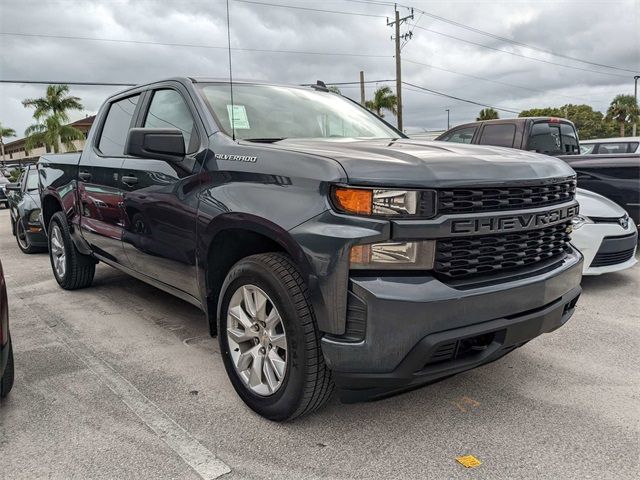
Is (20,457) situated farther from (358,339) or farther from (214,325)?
(358,339)

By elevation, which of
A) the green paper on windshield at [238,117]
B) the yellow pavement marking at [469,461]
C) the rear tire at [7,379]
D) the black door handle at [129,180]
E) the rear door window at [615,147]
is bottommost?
the yellow pavement marking at [469,461]

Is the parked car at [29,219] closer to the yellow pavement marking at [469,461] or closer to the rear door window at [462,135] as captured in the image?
the rear door window at [462,135]

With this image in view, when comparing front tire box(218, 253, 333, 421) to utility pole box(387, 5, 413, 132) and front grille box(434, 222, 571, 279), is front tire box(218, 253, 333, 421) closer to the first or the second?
front grille box(434, 222, 571, 279)

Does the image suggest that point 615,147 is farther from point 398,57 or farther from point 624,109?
point 624,109

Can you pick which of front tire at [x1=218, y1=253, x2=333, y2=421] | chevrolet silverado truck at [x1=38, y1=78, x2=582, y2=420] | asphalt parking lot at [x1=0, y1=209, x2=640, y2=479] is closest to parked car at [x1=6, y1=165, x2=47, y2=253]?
asphalt parking lot at [x1=0, y1=209, x2=640, y2=479]

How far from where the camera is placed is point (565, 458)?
2377 millimetres

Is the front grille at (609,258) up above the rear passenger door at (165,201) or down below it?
below

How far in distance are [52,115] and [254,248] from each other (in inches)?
1534

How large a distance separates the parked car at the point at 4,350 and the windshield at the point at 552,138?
6.94m

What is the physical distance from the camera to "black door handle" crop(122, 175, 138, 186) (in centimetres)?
375

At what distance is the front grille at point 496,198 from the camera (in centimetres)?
228

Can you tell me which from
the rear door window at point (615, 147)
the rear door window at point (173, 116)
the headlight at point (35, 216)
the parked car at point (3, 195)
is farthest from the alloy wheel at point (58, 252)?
the parked car at point (3, 195)

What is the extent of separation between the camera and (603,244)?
200 inches

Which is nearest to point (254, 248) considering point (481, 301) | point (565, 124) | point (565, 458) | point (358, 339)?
point (358, 339)
